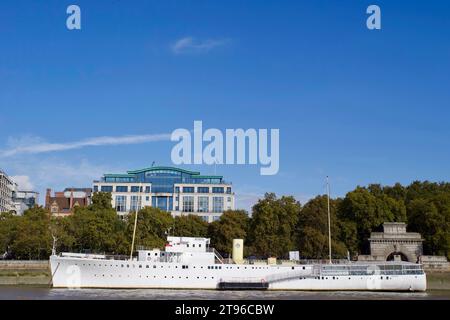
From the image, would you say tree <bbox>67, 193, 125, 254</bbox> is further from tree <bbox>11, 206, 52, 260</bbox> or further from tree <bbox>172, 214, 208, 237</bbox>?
tree <bbox>172, 214, 208, 237</bbox>

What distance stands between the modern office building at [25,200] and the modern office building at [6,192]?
8.41m

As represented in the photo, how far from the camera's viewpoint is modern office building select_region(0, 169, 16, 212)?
102 metres

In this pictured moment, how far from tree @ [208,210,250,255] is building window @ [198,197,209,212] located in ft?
76.6

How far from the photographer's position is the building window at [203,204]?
9900 cm

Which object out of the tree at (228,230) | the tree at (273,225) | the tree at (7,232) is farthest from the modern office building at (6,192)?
the tree at (273,225)

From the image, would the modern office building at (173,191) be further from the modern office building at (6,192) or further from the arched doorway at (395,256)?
the arched doorway at (395,256)

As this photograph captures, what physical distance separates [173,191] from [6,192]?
35487 mm

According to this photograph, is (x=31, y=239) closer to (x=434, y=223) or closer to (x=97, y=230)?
(x=97, y=230)

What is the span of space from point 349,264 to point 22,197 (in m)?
103

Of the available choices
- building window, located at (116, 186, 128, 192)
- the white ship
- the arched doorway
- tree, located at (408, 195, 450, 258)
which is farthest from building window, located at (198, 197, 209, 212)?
the white ship
